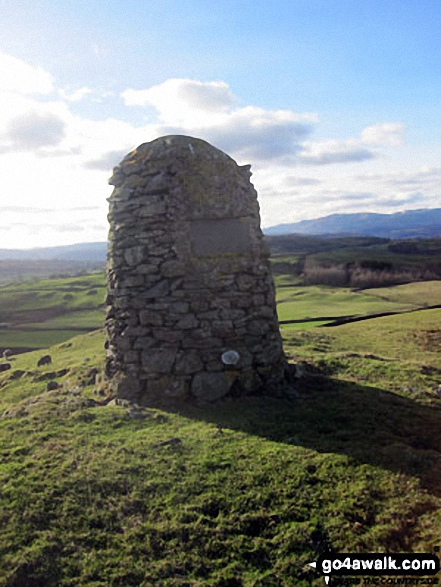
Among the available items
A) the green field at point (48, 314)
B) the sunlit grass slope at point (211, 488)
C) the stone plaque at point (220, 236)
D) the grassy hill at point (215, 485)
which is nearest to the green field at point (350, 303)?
the green field at point (48, 314)

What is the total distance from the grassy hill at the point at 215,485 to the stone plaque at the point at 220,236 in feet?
9.12

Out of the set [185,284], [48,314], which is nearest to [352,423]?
[185,284]

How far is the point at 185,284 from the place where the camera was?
8.11 meters

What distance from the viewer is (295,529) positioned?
4.55 m

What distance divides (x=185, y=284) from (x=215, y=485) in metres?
3.76

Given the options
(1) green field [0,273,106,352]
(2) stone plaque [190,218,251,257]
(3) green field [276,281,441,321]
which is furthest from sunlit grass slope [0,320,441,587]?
(1) green field [0,273,106,352]

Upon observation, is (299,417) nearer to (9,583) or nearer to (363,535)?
(363,535)

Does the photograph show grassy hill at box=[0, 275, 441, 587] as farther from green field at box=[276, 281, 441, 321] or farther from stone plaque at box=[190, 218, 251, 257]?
green field at box=[276, 281, 441, 321]

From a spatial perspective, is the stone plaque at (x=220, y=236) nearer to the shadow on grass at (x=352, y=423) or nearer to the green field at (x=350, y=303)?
the shadow on grass at (x=352, y=423)

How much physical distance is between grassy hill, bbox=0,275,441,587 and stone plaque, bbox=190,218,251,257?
2.78m

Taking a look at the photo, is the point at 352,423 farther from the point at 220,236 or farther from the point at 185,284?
the point at 220,236

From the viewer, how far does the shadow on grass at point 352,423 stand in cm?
586

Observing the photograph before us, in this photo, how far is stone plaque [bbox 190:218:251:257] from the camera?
829 cm

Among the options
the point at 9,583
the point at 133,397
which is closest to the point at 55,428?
the point at 133,397
